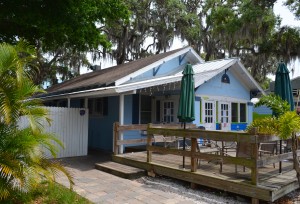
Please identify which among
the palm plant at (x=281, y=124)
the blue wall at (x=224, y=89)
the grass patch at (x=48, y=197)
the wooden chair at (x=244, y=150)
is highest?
the blue wall at (x=224, y=89)

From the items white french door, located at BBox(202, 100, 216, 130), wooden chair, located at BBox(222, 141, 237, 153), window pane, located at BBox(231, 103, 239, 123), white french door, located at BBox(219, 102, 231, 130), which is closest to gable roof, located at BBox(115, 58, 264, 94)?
white french door, located at BBox(202, 100, 216, 130)

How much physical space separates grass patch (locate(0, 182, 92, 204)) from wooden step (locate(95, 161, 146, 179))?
1964 mm

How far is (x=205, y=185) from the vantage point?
21.8 feet

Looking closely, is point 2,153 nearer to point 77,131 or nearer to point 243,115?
point 77,131

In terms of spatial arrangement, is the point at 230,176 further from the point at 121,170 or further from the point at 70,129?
the point at 70,129

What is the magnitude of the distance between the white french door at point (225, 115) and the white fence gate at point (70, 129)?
6402 mm

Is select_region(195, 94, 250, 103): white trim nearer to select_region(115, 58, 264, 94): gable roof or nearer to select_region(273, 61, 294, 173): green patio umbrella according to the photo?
select_region(115, 58, 264, 94): gable roof

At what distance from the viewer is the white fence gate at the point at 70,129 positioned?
10.6 metres

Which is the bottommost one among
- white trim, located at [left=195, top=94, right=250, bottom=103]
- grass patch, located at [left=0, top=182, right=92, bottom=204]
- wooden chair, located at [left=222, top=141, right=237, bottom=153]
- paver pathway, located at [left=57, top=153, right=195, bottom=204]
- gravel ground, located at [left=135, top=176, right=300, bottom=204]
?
gravel ground, located at [left=135, top=176, right=300, bottom=204]

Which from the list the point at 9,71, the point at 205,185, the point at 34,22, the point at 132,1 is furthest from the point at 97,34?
the point at 132,1

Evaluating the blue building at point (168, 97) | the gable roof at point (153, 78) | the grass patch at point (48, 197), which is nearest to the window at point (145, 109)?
the blue building at point (168, 97)

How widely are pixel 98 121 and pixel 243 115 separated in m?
7.47

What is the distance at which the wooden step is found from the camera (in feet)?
25.6

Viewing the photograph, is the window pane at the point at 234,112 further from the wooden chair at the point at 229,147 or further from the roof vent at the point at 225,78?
the wooden chair at the point at 229,147
